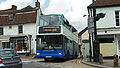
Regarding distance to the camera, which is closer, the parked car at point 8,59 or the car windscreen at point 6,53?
the parked car at point 8,59

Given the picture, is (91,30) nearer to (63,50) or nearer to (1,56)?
(63,50)

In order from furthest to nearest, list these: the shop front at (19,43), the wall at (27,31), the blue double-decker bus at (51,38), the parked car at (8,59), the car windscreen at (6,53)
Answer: the wall at (27,31) → the shop front at (19,43) → the blue double-decker bus at (51,38) → the car windscreen at (6,53) → the parked car at (8,59)

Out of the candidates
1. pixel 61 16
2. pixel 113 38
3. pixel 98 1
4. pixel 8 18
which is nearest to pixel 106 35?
pixel 113 38

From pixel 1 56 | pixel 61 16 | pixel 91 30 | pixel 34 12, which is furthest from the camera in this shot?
pixel 34 12

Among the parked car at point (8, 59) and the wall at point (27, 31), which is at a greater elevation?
the wall at point (27, 31)

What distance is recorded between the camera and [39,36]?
2286 cm

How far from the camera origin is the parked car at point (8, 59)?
1262 cm

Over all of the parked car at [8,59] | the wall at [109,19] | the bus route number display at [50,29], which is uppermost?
the wall at [109,19]

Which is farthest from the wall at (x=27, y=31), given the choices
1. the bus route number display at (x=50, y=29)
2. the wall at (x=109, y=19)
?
the bus route number display at (x=50, y=29)

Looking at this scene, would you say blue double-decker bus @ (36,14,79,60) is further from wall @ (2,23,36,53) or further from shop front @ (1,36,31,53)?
wall @ (2,23,36,53)

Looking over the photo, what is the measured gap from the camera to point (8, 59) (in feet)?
42.4

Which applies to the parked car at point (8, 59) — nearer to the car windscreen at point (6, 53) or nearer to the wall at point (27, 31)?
the car windscreen at point (6, 53)

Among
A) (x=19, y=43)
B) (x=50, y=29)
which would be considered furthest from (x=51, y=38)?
(x=19, y=43)

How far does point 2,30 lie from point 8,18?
2.52 metres
